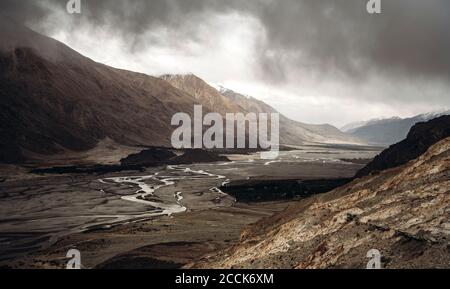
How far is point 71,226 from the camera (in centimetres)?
5012

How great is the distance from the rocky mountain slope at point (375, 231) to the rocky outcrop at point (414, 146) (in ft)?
179

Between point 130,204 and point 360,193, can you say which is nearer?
point 360,193

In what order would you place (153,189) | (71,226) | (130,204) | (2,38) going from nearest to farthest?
(71,226) < (130,204) < (153,189) < (2,38)

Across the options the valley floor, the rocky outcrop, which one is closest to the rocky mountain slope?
the valley floor

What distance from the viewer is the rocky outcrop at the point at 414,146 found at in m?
74.6

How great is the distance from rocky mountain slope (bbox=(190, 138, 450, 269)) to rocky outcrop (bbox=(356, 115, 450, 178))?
179ft

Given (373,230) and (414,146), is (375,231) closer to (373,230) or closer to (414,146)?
(373,230)

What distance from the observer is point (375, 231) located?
1781 centimetres

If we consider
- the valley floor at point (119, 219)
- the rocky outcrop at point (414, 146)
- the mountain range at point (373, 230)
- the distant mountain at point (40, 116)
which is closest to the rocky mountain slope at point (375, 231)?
the mountain range at point (373, 230)

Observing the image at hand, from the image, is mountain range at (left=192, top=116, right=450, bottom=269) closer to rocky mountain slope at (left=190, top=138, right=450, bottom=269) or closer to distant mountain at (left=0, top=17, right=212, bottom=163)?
rocky mountain slope at (left=190, top=138, right=450, bottom=269)
